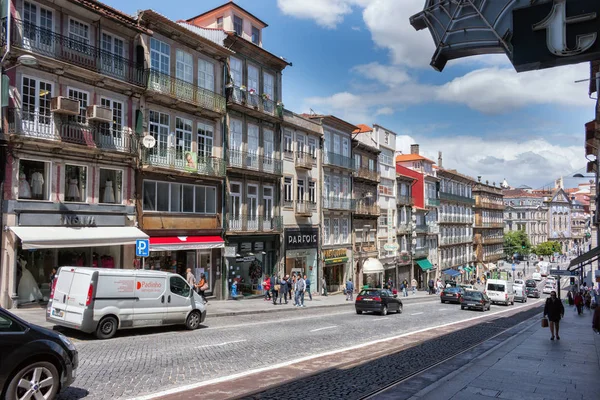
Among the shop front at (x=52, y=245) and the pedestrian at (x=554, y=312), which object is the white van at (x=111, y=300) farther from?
the pedestrian at (x=554, y=312)

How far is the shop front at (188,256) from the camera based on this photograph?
25172 millimetres

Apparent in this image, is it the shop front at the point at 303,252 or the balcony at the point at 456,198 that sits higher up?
the balcony at the point at 456,198

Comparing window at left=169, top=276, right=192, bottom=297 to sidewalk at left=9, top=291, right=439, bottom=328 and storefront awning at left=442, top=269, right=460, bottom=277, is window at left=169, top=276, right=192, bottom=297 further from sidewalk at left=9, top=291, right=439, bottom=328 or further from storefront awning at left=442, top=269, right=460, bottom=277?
storefront awning at left=442, top=269, right=460, bottom=277

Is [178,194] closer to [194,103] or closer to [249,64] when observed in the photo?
[194,103]

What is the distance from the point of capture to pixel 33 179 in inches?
790

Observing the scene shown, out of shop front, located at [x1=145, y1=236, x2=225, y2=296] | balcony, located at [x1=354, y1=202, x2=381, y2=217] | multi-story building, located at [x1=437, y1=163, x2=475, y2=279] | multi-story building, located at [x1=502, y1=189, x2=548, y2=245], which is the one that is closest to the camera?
shop front, located at [x1=145, y1=236, x2=225, y2=296]

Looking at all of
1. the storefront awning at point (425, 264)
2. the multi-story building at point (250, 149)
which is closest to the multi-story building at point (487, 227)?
the storefront awning at point (425, 264)

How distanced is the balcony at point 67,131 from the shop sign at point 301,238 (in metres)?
14.9

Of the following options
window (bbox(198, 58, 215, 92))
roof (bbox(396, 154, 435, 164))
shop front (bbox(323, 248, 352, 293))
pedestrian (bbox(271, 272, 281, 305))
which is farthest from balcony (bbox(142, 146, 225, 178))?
roof (bbox(396, 154, 435, 164))

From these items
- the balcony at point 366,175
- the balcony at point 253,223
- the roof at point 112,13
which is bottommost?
the balcony at point 253,223

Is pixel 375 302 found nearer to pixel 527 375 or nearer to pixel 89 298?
pixel 527 375

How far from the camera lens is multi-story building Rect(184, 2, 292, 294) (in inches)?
1204

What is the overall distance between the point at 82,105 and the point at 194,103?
6.56 meters

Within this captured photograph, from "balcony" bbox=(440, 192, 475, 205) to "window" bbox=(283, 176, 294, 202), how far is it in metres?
39.8
